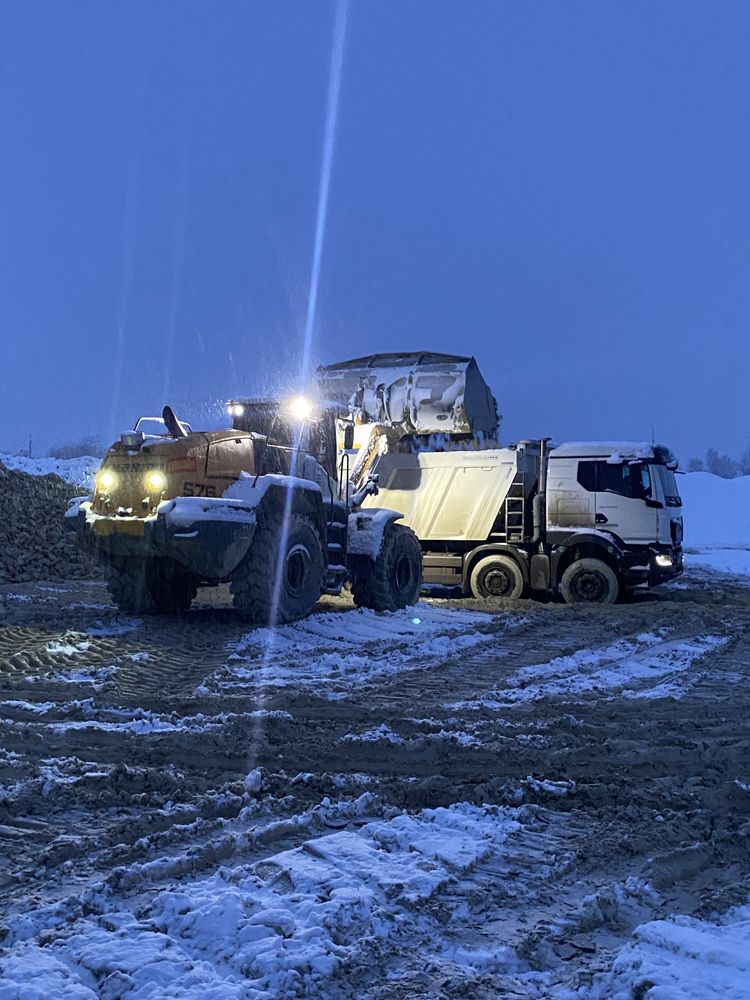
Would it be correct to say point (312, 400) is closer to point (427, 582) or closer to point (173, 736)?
point (427, 582)

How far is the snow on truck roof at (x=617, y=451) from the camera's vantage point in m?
13.9

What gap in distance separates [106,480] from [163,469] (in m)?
0.83

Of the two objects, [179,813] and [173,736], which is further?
[173,736]

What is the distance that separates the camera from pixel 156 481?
9742mm

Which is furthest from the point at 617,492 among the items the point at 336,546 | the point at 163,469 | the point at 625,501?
the point at 163,469

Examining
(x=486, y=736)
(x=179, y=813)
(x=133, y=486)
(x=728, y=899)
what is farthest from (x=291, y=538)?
(x=728, y=899)

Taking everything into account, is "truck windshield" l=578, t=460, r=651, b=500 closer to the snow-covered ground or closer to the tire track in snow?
the tire track in snow

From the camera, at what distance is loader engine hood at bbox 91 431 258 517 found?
31.7 feet

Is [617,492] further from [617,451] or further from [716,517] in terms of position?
[716,517]

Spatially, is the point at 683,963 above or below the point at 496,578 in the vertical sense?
below

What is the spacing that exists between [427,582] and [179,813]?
1124cm

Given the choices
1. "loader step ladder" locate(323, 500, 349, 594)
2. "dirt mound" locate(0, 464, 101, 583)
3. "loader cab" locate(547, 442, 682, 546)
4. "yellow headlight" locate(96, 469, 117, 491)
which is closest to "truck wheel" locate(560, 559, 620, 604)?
"loader cab" locate(547, 442, 682, 546)

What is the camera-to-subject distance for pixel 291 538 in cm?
1047

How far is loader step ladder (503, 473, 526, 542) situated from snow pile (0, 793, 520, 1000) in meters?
10.8
